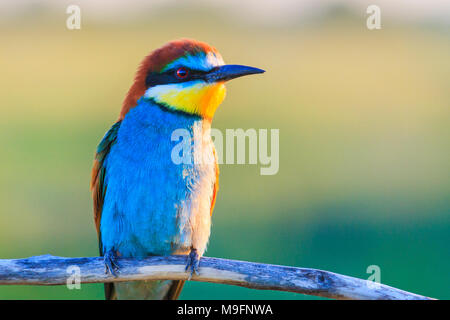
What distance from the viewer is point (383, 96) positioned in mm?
8133

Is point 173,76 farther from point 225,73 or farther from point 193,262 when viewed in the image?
point 193,262

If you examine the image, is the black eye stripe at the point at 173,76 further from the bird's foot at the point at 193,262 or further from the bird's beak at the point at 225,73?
the bird's foot at the point at 193,262

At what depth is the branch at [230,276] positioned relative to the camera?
7.43 ft

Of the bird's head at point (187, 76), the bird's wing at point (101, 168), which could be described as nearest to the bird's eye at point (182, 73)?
the bird's head at point (187, 76)

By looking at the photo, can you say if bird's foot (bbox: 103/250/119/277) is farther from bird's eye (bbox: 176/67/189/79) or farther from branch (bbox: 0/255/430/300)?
bird's eye (bbox: 176/67/189/79)

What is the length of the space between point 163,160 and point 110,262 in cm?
49

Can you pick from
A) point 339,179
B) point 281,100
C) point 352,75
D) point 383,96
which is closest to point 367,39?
point 352,75

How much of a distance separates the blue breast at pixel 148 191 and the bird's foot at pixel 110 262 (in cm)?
5

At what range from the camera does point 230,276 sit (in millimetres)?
2383

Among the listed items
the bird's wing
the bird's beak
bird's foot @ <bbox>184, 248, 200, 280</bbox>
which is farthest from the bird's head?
bird's foot @ <bbox>184, 248, 200, 280</bbox>

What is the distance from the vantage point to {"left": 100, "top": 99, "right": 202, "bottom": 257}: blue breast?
267 centimetres

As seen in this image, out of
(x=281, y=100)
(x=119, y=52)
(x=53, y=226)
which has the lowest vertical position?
(x=53, y=226)

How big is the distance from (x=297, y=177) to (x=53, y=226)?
257 centimetres

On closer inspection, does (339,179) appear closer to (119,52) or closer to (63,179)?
(63,179)
